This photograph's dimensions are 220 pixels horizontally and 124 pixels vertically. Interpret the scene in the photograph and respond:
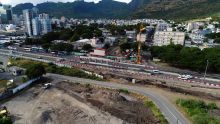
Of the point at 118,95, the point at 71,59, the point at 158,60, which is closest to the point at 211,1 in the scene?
the point at 158,60

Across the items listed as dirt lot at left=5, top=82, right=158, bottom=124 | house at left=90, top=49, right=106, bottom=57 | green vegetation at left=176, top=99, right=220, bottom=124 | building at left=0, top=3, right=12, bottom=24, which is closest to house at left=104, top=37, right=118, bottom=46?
house at left=90, top=49, right=106, bottom=57

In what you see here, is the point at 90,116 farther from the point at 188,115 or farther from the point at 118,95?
the point at 188,115

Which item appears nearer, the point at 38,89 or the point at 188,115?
the point at 188,115

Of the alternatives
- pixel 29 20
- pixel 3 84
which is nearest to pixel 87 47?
pixel 3 84

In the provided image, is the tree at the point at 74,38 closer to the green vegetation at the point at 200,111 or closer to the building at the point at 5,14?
the green vegetation at the point at 200,111

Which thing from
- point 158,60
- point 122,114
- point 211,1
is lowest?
point 122,114

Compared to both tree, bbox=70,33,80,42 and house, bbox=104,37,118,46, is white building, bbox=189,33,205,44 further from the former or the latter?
tree, bbox=70,33,80,42

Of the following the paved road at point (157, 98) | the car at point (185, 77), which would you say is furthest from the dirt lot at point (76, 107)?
the car at point (185, 77)
